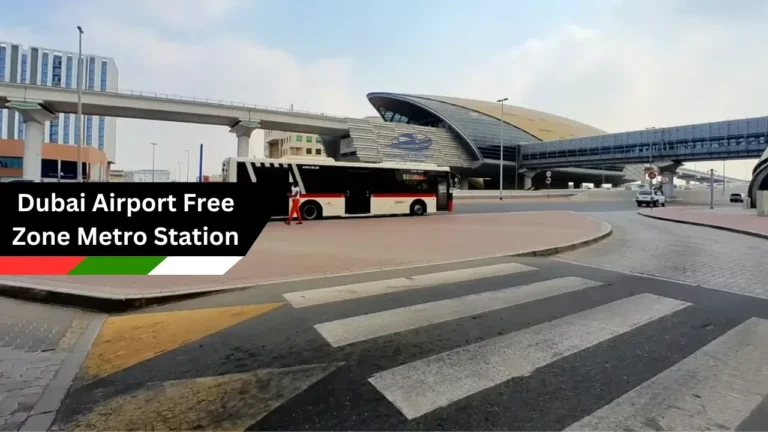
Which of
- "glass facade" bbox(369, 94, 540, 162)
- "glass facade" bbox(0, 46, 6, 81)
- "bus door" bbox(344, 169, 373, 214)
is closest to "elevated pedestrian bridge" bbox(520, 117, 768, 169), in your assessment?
"glass facade" bbox(369, 94, 540, 162)

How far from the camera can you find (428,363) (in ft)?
11.9

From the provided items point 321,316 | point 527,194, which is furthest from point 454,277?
point 527,194

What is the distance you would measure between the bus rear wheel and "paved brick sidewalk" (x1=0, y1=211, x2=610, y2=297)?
10.7 feet

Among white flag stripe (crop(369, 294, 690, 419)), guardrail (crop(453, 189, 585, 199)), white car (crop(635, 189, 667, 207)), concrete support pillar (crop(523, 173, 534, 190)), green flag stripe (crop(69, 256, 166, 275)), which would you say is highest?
concrete support pillar (crop(523, 173, 534, 190))

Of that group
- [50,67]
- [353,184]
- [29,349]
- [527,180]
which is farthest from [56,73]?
[527,180]

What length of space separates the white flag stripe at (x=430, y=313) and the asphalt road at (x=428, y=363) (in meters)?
0.03

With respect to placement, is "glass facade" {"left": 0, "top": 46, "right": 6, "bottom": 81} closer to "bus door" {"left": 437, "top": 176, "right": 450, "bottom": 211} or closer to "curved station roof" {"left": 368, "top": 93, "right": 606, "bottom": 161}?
"bus door" {"left": 437, "top": 176, "right": 450, "bottom": 211}

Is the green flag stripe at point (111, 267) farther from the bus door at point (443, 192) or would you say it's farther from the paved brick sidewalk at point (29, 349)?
the bus door at point (443, 192)

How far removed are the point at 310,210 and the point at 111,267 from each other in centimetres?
1194

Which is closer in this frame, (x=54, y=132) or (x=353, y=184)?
(x=353, y=184)

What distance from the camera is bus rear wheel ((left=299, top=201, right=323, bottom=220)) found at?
61.0 ft

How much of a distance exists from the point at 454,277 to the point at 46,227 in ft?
19.0

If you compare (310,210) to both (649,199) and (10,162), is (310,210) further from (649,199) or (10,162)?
(10,162)

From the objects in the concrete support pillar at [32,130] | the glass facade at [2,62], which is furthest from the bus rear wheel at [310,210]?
the glass facade at [2,62]
